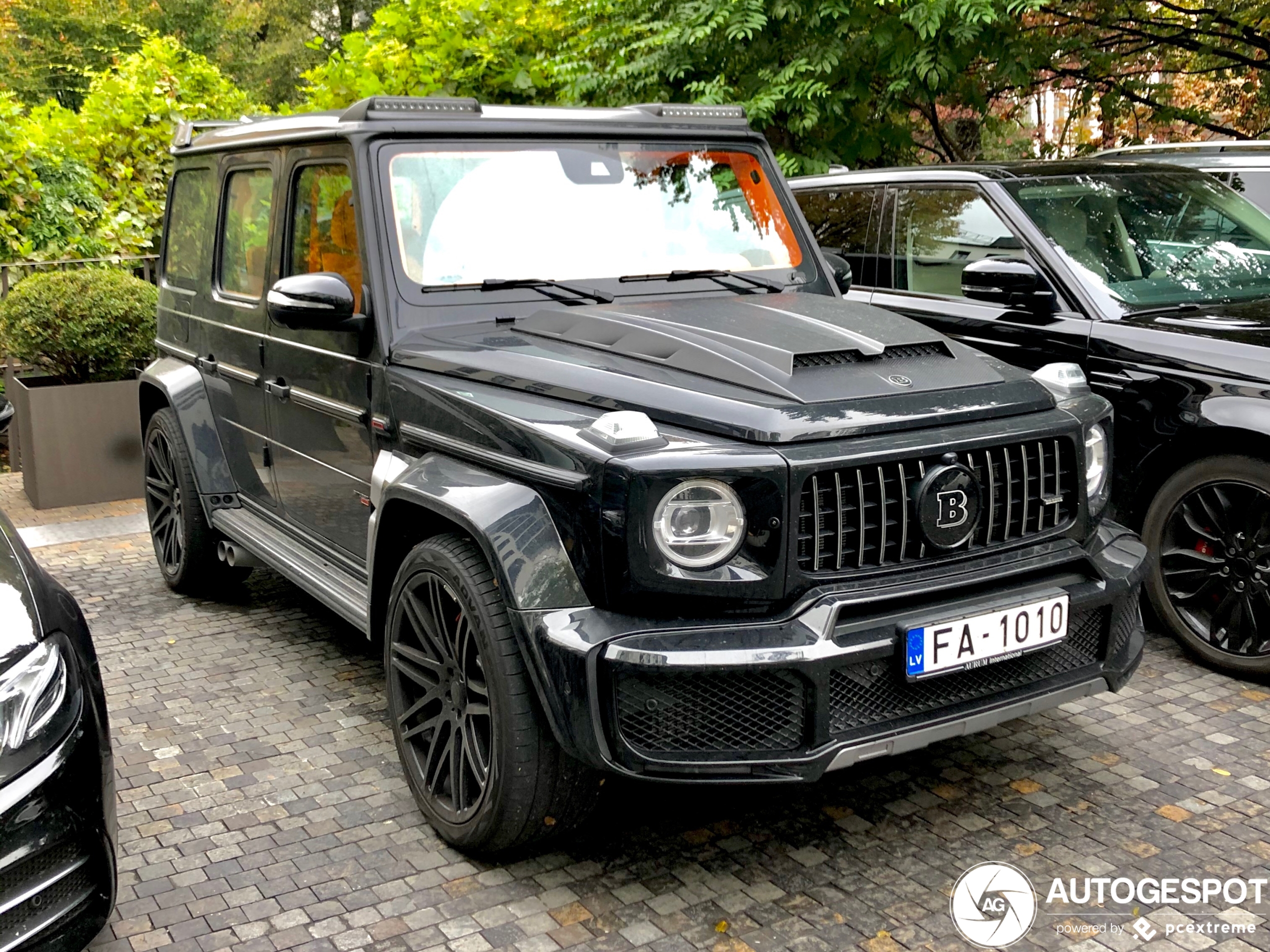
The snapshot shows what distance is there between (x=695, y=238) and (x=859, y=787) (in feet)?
6.42

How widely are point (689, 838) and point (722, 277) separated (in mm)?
1928

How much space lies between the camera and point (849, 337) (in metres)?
3.64

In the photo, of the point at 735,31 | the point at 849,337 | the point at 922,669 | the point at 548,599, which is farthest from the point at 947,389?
the point at 735,31

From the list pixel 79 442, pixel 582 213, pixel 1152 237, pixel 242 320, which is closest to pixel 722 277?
pixel 582 213

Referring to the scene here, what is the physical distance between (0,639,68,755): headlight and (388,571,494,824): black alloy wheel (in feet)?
3.15

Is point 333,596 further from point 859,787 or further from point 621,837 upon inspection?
point 859,787

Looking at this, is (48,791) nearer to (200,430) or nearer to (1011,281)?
(200,430)

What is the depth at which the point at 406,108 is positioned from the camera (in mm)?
4184

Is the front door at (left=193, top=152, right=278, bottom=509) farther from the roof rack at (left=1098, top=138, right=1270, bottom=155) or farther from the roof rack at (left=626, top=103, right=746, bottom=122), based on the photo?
the roof rack at (left=1098, top=138, right=1270, bottom=155)

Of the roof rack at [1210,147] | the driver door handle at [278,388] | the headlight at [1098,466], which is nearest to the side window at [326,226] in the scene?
the driver door handle at [278,388]

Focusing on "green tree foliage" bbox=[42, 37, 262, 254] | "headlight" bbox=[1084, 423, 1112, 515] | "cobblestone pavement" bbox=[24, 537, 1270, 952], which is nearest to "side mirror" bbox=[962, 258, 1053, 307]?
"cobblestone pavement" bbox=[24, 537, 1270, 952]

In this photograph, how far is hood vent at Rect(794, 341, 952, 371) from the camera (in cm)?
349

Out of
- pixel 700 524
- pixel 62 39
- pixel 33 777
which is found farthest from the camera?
pixel 62 39

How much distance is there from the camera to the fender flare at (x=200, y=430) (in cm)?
558
